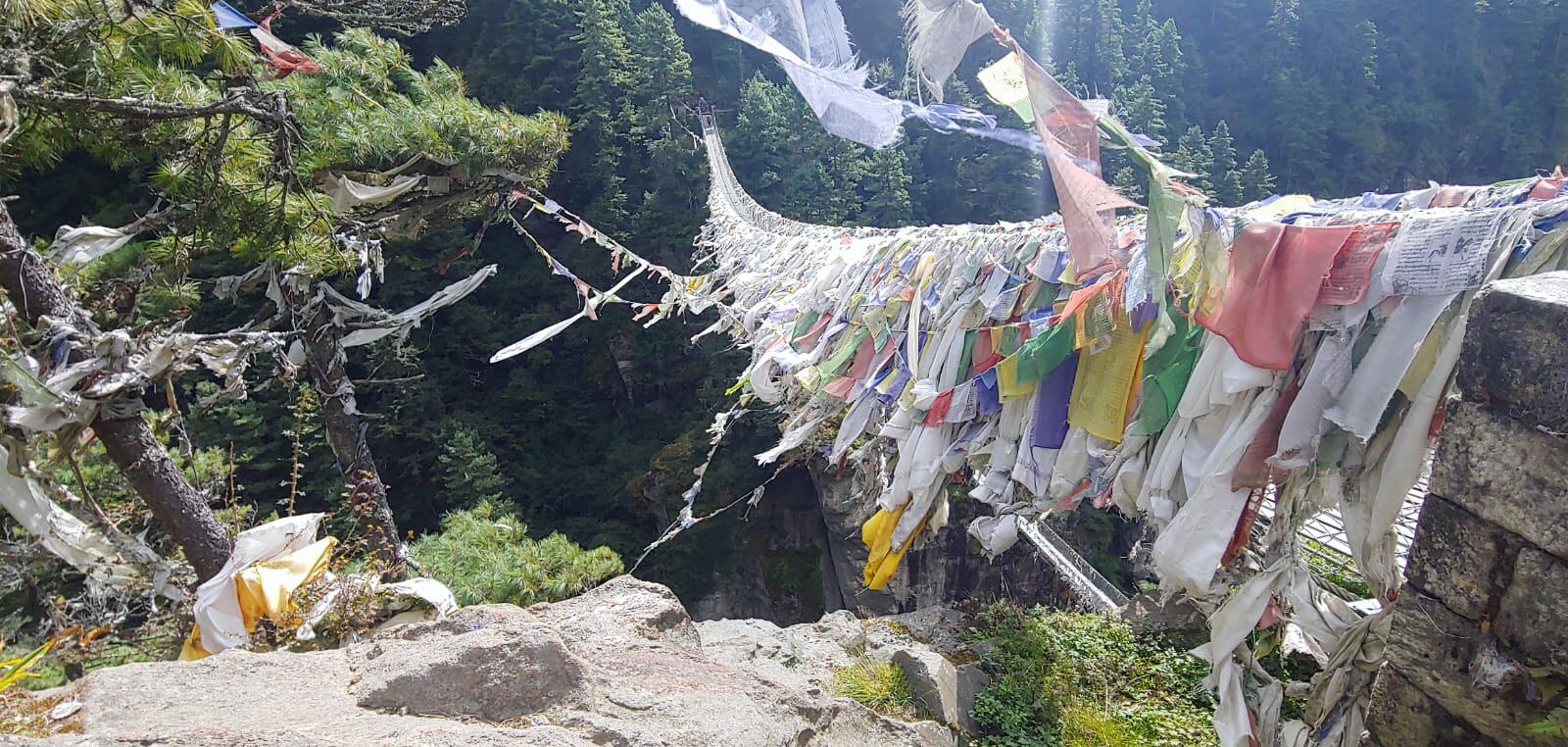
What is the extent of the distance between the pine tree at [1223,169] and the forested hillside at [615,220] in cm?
8

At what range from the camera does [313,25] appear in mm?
12602

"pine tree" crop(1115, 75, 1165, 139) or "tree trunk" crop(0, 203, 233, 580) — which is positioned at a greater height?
"pine tree" crop(1115, 75, 1165, 139)

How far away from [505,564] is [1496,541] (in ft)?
15.2

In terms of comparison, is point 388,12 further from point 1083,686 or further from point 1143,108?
point 1143,108

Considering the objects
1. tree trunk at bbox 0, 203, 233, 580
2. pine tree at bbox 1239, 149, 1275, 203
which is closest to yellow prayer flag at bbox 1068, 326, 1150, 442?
tree trunk at bbox 0, 203, 233, 580

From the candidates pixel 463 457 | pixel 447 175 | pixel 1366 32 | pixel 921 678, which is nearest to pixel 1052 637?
pixel 921 678

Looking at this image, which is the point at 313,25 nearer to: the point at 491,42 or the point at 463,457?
the point at 491,42

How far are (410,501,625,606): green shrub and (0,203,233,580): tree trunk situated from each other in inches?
62.5

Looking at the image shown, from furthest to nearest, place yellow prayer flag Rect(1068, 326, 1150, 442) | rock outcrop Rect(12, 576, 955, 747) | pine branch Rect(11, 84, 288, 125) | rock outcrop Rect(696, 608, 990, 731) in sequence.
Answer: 1. rock outcrop Rect(696, 608, 990, 731)
2. pine branch Rect(11, 84, 288, 125)
3. yellow prayer flag Rect(1068, 326, 1150, 442)
4. rock outcrop Rect(12, 576, 955, 747)

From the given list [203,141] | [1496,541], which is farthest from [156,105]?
[1496,541]

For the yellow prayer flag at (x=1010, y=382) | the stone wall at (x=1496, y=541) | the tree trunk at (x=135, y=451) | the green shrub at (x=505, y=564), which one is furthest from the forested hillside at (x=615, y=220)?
the stone wall at (x=1496, y=541)

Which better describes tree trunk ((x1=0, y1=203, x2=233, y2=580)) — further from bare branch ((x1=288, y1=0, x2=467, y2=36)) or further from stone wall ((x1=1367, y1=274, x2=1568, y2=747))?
stone wall ((x1=1367, y1=274, x2=1568, y2=747))

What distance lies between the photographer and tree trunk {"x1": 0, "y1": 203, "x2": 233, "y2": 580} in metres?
2.35

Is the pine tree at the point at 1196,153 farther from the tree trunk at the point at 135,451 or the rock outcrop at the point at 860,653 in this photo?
the tree trunk at the point at 135,451
